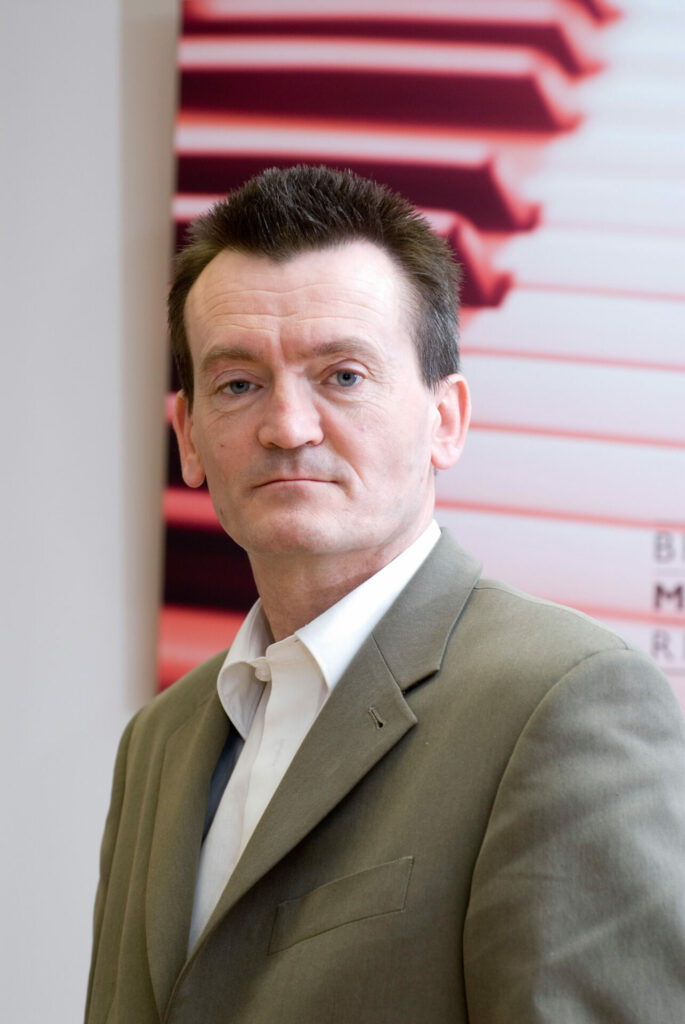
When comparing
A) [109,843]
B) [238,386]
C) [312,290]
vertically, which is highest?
[312,290]

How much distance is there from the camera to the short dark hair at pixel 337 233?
115cm

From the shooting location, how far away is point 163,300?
6.62ft

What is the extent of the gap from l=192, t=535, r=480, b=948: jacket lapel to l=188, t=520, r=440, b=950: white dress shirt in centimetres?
4

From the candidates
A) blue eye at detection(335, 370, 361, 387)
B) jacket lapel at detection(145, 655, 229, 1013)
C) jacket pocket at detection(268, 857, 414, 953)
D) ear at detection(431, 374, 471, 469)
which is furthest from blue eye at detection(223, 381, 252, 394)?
jacket pocket at detection(268, 857, 414, 953)

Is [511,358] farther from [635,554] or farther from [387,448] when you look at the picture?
[387,448]

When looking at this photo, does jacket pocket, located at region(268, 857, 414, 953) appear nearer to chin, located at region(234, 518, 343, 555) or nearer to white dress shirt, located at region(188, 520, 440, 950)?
white dress shirt, located at region(188, 520, 440, 950)

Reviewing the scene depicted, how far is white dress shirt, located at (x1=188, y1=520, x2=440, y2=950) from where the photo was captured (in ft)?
3.59

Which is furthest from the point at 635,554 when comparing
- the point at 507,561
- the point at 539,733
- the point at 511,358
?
the point at 539,733

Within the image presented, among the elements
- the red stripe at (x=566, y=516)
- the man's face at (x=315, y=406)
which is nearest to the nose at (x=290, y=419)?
the man's face at (x=315, y=406)

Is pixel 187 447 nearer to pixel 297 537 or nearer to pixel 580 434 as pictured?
pixel 297 537

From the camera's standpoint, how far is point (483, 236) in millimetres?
1936

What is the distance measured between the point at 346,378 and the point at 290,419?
0.08 meters

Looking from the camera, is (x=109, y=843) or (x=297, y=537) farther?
(x=109, y=843)

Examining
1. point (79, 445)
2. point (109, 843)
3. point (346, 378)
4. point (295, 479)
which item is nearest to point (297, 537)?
point (295, 479)
